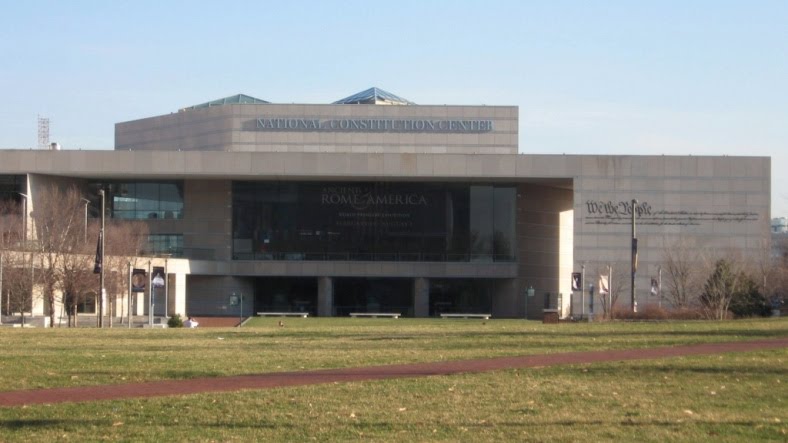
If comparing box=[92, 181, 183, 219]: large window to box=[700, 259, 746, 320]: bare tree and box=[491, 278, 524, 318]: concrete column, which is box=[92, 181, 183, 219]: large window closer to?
box=[491, 278, 524, 318]: concrete column

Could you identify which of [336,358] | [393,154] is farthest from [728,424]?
[393,154]

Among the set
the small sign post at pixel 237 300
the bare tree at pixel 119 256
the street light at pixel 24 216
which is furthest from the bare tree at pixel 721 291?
the small sign post at pixel 237 300

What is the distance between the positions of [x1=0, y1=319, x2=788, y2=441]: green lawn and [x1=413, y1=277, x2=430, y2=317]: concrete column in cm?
5869

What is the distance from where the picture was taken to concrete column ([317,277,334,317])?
278ft

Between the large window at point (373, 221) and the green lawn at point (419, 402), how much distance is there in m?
58.9

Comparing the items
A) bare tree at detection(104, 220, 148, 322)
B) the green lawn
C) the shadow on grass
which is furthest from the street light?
the shadow on grass

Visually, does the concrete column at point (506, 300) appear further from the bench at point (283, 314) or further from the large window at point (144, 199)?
the large window at point (144, 199)

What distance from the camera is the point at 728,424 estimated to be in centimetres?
1338

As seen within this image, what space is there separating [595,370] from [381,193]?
65.7 metres

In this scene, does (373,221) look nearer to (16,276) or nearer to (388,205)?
(388,205)

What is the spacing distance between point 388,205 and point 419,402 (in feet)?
229

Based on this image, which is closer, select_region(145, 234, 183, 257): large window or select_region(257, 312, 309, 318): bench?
select_region(257, 312, 309, 318): bench

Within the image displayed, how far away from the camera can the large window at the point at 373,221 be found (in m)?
84.6

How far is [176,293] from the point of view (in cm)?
8094
